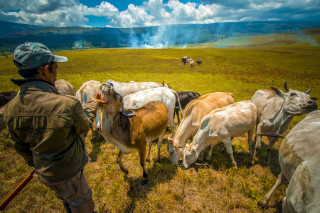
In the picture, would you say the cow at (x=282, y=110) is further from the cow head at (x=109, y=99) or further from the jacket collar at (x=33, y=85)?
the jacket collar at (x=33, y=85)

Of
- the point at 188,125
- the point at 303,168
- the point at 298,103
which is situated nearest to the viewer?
the point at 303,168

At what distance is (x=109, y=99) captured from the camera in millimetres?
3156

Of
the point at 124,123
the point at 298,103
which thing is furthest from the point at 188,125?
the point at 298,103

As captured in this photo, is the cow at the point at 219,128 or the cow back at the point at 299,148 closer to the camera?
the cow back at the point at 299,148

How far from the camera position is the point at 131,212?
12.7 feet

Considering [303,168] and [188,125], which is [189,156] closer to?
[188,125]

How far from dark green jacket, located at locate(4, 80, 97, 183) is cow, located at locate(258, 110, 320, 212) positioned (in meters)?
3.42

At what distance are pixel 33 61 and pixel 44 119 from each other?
773 mm

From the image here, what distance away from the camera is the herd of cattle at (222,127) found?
239 cm

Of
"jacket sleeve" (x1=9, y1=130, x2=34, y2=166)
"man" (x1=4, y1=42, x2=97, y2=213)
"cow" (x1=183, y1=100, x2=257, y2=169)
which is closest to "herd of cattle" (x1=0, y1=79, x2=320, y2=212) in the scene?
"cow" (x1=183, y1=100, x2=257, y2=169)

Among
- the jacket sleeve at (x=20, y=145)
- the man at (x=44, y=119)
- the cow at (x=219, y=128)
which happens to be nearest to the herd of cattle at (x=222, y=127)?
the cow at (x=219, y=128)

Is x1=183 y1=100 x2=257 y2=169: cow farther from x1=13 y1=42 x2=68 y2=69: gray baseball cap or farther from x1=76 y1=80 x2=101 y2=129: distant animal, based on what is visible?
x1=76 y1=80 x2=101 y2=129: distant animal

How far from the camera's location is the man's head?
1849 mm

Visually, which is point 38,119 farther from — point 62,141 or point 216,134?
point 216,134
